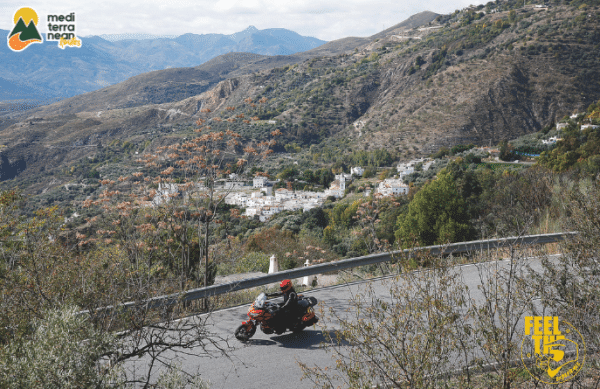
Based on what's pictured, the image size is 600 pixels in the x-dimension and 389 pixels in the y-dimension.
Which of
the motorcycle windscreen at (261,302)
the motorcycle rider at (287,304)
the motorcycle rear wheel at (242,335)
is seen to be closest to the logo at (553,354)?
the motorcycle rider at (287,304)

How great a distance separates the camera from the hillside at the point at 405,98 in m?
66.4

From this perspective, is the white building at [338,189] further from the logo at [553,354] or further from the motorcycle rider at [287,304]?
the logo at [553,354]

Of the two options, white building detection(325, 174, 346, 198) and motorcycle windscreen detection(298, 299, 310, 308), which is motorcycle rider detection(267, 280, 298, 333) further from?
white building detection(325, 174, 346, 198)

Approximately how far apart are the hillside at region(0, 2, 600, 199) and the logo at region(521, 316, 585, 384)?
3956 cm

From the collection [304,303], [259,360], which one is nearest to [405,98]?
[304,303]

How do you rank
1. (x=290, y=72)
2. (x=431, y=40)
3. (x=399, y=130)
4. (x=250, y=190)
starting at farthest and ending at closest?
1. (x=290, y=72)
2. (x=431, y=40)
3. (x=399, y=130)
4. (x=250, y=190)

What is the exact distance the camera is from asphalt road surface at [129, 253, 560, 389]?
4.20 m

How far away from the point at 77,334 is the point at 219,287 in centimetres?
355

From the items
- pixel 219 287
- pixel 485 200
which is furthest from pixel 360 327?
pixel 485 200

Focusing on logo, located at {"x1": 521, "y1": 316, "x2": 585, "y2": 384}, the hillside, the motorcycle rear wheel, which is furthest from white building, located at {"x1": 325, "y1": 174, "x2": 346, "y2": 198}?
logo, located at {"x1": 521, "y1": 316, "x2": 585, "y2": 384}

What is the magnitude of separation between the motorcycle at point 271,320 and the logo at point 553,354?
2725 millimetres

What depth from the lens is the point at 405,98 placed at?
8456cm

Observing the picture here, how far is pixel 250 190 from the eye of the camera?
61.9m

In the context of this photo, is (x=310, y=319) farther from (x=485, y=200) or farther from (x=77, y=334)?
(x=485, y=200)
